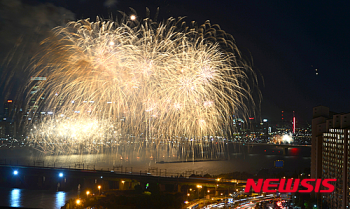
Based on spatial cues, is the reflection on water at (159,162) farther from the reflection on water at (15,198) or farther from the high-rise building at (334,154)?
the high-rise building at (334,154)

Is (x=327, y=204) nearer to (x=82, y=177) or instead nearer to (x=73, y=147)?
(x=82, y=177)

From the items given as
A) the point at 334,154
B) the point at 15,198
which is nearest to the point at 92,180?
the point at 15,198

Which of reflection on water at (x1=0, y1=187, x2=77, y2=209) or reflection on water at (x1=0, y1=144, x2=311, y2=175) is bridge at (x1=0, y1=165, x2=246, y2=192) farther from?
reflection on water at (x1=0, y1=144, x2=311, y2=175)

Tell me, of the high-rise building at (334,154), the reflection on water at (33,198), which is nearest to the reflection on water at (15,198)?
the reflection on water at (33,198)

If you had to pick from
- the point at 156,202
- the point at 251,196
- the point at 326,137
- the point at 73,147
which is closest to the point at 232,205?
the point at 251,196

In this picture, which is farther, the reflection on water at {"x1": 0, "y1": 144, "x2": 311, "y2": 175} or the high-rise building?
the reflection on water at {"x1": 0, "y1": 144, "x2": 311, "y2": 175}

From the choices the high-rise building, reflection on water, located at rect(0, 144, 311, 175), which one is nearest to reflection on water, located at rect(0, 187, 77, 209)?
reflection on water, located at rect(0, 144, 311, 175)
